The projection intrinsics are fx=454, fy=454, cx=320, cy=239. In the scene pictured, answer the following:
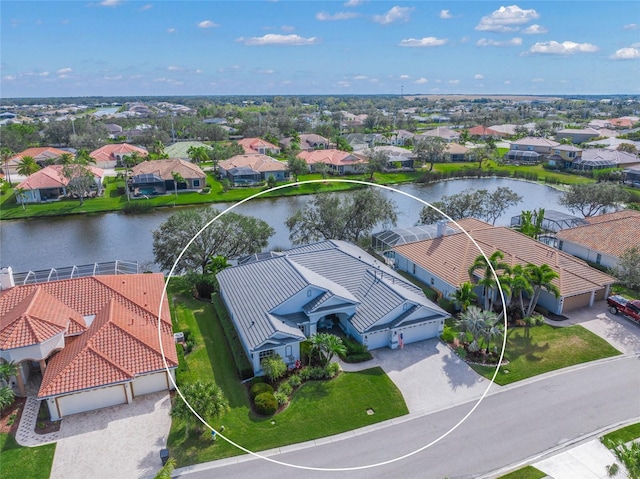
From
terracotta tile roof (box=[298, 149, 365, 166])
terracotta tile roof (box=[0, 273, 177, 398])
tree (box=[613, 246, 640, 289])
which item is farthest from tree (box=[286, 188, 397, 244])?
terracotta tile roof (box=[298, 149, 365, 166])

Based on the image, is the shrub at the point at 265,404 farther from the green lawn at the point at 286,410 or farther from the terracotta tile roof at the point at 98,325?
the terracotta tile roof at the point at 98,325

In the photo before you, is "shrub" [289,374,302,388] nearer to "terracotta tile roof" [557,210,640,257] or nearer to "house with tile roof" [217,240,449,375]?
"house with tile roof" [217,240,449,375]

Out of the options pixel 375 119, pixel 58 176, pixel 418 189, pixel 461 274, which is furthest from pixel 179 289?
pixel 375 119

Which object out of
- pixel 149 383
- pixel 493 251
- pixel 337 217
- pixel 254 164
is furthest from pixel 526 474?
pixel 254 164

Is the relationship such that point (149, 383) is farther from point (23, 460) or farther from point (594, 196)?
point (594, 196)

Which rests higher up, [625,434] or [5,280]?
[5,280]
